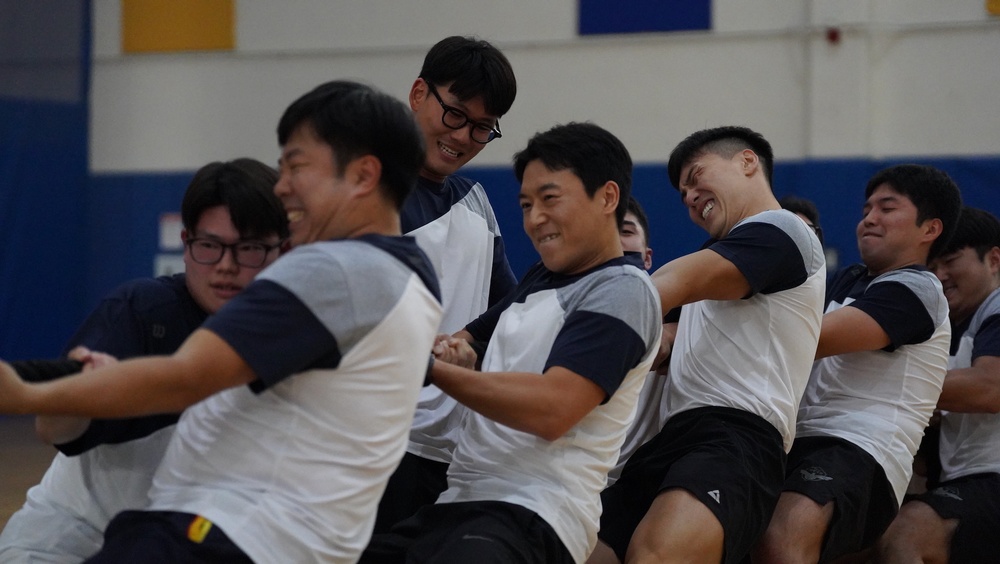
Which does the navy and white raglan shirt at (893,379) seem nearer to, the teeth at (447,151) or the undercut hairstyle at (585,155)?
the undercut hairstyle at (585,155)

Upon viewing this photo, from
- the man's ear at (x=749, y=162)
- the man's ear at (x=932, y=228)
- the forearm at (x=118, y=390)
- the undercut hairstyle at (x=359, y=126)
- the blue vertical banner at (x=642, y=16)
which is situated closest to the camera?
the forearm at (x=118, y=390)

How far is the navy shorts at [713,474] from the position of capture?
3.03 meters

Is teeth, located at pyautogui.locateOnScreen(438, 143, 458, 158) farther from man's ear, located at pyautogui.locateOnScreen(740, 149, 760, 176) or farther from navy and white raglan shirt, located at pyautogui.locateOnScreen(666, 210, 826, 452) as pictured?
man's ear, located at pyautogui.locateOnScreen(740, 149, 760, 176)

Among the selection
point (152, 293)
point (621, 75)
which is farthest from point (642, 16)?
point (152, 293)

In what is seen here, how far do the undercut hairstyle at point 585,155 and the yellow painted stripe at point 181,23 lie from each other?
758 centimetres

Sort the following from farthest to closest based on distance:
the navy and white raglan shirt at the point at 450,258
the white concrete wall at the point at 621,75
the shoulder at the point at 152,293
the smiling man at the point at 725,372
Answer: the white concrete wall at the point at 621,75 < the navy and white raglan shirt at the point at 450,258 < the smiling man at the point at 725,372 < the shoulder at the point at 152,293

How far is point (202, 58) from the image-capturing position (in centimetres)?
970

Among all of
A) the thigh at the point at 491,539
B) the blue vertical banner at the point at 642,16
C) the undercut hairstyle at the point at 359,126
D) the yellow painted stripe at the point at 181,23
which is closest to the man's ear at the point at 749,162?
the thigh at the point at 491,539

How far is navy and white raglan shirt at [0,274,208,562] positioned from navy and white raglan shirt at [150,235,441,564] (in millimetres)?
431

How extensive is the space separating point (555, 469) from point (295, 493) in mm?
749

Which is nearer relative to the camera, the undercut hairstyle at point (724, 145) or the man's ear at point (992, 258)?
the undercut hairstyle at point (724, 145)

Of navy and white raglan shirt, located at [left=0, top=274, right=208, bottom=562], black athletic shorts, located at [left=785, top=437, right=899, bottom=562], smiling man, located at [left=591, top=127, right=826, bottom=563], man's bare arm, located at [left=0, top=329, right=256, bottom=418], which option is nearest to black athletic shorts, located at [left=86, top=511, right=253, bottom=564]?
man's bare arm, located at [left=0, top=329, right=256, bottom=418]

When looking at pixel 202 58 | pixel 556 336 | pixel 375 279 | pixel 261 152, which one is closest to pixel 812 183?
pixel 261 152

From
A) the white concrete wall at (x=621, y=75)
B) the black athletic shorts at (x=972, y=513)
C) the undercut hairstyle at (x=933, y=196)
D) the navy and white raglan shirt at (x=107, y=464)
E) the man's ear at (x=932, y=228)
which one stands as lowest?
the black athletic shorts at (x=972, y=513)
